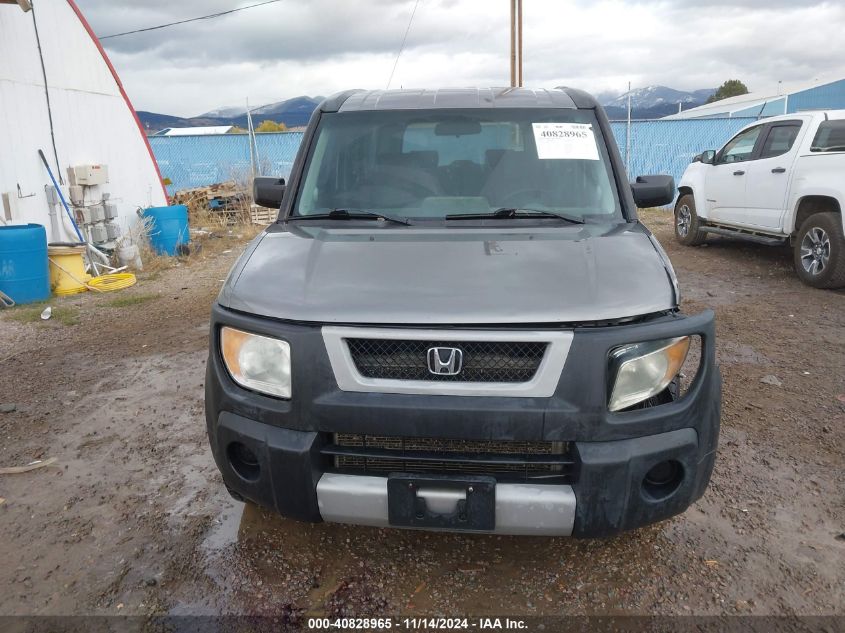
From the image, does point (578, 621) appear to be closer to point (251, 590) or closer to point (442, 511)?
point (442, 511)

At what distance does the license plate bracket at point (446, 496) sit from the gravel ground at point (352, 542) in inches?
18.7

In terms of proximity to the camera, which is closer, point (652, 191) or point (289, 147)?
point (652, 191)

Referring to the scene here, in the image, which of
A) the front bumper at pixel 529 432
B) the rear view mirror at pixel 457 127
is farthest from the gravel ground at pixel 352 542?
the rear view mirror at pixel 457 127

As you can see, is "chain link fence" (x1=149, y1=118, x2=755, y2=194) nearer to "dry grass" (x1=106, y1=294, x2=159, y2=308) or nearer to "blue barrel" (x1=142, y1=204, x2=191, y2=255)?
"blue barrel" (x1=142, y1=204, x2=191, y2=255)

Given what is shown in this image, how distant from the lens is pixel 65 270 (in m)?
8.14

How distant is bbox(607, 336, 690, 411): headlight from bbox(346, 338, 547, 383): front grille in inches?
10.6

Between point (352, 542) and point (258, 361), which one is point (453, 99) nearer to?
point (258, 361)

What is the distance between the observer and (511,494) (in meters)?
2.01

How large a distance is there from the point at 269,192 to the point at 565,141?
1613mm

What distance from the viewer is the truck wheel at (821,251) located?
675 cm

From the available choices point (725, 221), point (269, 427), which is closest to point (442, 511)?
point (269, 427)

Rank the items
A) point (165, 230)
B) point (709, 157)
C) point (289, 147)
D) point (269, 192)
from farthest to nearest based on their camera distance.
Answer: point (289, 147) < point (165, 230) < point (709, 157) < point (269, 192)

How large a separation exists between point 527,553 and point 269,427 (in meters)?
1.27

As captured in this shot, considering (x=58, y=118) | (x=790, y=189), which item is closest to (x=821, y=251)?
(x=790, y=189)
